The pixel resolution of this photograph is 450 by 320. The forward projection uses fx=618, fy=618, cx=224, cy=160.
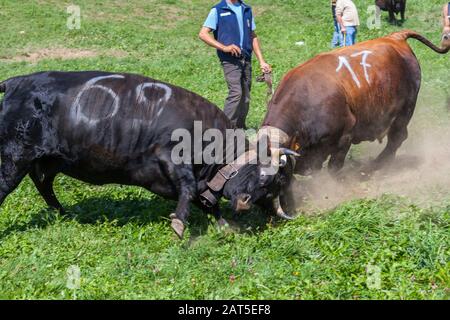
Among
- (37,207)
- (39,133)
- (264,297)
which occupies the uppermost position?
(39,133)

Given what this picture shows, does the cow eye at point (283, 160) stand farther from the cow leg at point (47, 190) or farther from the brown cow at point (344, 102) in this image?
the cow leg at point (47, 190)

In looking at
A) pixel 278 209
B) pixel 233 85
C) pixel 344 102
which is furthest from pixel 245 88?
pixel 278 209

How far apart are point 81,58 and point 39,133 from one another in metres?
10.1

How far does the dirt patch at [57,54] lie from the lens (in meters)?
16.2

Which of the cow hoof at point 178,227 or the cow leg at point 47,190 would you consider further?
the cow leg at point 47,190

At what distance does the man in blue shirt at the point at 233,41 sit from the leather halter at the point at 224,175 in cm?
225

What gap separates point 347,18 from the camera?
553 inches

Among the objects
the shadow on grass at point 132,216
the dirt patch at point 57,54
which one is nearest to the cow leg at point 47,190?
the shadow on grass at point 132,216

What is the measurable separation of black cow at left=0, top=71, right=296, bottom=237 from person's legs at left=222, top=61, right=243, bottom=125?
6.80ft

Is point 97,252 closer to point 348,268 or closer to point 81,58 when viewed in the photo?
point 348,268

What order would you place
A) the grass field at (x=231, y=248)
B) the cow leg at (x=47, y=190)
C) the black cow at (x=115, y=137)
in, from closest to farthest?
the grass field at (x=231, y=248) < the black cow at (x=115, y=137) < the cow leg at (x=47, y=190)

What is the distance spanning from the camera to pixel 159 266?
5570mm

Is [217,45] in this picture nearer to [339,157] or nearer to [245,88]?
[245,88]
